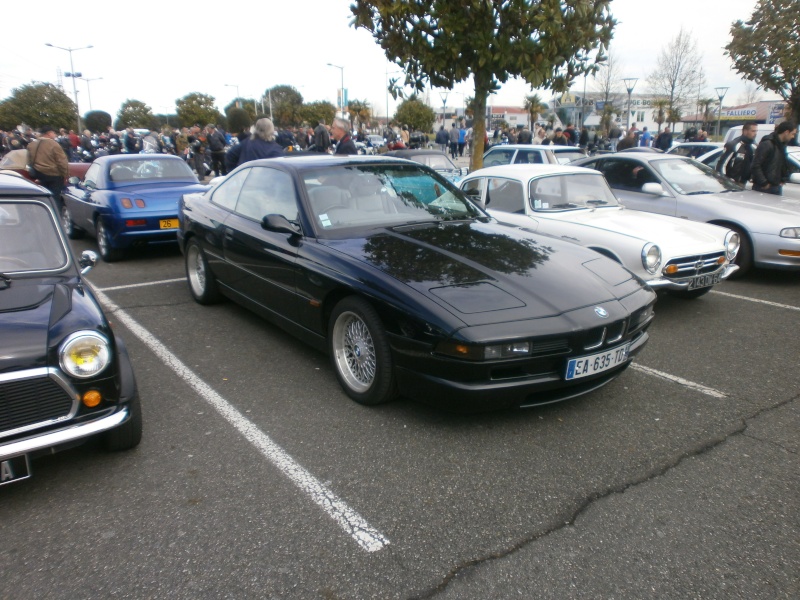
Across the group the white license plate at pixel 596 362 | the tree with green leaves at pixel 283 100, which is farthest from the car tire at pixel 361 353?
the tree with green leaves at pixel 283 100

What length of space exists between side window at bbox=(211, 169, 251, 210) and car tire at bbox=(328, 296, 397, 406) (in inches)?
81.5

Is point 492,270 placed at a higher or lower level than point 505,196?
lower

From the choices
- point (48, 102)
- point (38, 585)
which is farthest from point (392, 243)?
point (48, 102)

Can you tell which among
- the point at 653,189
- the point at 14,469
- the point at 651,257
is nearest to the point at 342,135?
the point at 653,189

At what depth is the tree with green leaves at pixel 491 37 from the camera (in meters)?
8.75

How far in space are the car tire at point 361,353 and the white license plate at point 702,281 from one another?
3.33 m

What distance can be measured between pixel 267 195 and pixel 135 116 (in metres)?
90.5

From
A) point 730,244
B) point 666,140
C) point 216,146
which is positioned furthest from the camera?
point 666,140

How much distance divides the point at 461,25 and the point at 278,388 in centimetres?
698

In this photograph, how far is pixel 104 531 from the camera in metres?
2.60

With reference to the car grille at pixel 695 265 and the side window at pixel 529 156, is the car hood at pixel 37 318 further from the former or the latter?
the side window at pixel 529 156

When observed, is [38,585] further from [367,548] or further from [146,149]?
[146,149]

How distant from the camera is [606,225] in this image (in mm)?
5785

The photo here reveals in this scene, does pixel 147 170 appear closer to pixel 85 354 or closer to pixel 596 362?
A: pixel 85 354
